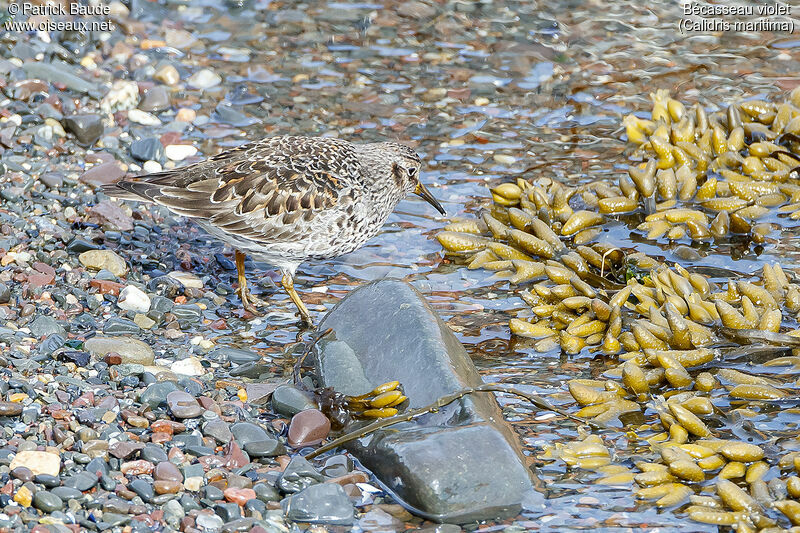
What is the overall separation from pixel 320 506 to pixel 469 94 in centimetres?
622

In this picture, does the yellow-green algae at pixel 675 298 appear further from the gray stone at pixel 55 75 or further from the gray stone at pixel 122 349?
the gray stone at pixel 55 75

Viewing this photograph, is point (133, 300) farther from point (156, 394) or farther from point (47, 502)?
point (47, 502)

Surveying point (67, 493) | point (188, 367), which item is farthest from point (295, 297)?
point (67, 493)

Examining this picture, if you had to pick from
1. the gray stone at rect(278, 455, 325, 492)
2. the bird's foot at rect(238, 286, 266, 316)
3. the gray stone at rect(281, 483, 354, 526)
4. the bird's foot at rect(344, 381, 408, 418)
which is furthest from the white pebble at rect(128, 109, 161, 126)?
the gray stone at rect(281, 483, 354, 526)

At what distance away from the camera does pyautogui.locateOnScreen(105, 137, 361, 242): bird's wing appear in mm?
6836

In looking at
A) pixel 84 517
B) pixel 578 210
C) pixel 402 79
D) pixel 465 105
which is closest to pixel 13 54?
pixel 402 79

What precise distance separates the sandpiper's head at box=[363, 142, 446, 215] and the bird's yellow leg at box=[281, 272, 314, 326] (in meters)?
1.11

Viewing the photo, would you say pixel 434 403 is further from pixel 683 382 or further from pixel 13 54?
pixel 13 54

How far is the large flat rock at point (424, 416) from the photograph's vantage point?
15.9 feet

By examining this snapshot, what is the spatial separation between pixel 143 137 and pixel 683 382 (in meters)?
5.57

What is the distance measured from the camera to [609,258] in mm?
7258

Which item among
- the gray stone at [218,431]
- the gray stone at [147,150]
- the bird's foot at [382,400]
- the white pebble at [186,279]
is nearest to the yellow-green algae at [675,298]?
the bird's foot at [382,400]

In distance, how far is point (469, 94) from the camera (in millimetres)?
10141

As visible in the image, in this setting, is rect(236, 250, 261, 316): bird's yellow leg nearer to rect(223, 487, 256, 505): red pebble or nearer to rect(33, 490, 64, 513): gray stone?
rect(223, 487, 256, 505): red pebble
